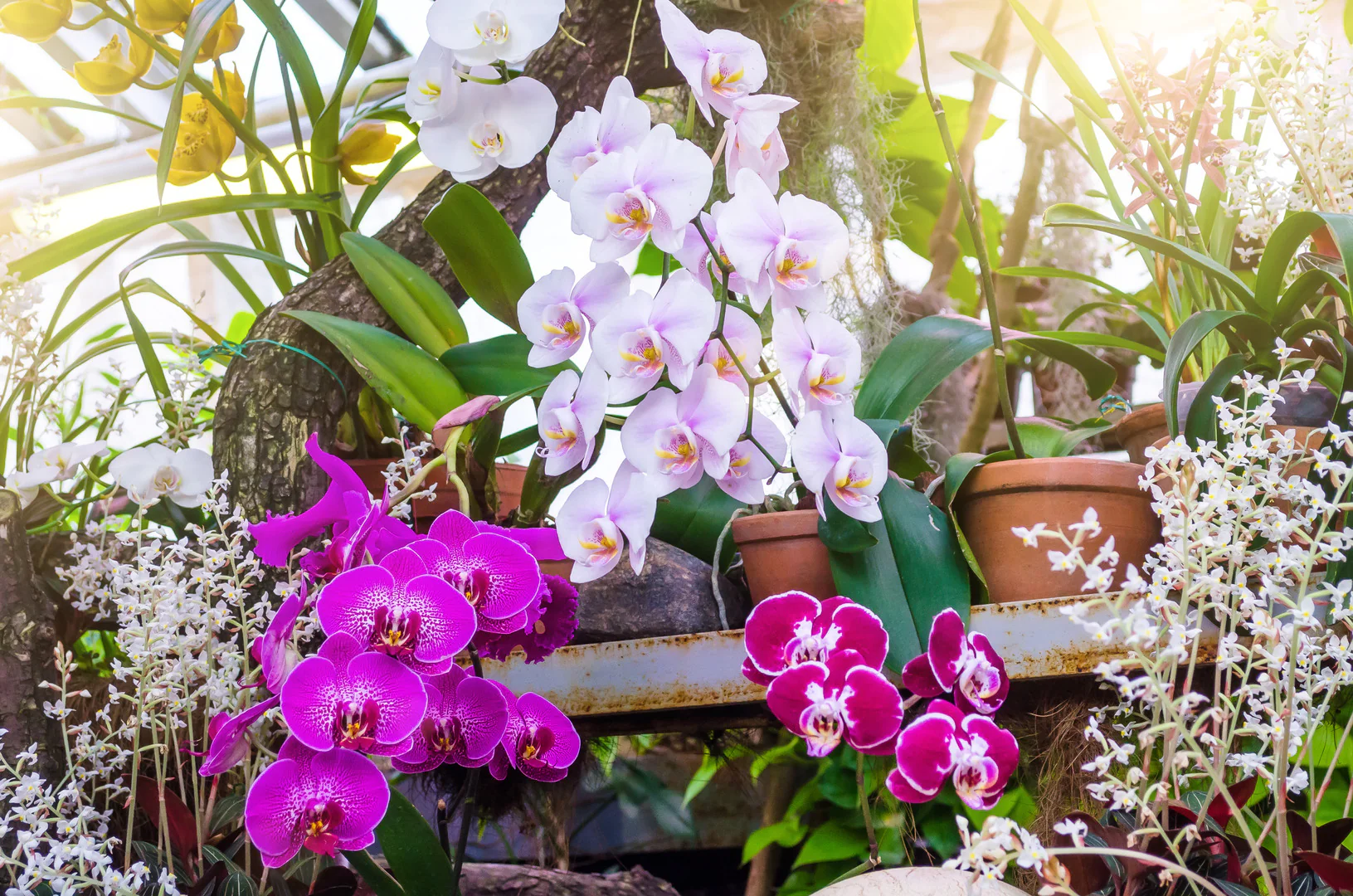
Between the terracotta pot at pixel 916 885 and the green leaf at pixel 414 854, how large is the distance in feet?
0.88

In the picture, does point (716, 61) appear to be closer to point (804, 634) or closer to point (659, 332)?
point (659, 332)

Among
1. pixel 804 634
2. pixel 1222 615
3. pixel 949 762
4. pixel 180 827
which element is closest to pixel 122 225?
pixel 180 827

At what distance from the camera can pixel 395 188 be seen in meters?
3.31

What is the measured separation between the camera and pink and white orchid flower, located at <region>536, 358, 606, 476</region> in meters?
0.70

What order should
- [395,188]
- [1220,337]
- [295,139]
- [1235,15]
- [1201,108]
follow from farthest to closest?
[395,188], [295,139], [1220,337], [1201,108], [1235,15]

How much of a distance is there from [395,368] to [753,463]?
0.45 meters

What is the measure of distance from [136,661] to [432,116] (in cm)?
50

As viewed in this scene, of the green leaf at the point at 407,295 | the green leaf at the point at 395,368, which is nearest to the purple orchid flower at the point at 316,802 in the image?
the green leaf at the point at 395,368

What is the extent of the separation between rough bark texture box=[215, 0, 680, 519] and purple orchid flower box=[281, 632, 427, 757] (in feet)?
1.59

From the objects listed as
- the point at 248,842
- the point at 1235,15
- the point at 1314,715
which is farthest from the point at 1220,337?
the point at 248,842

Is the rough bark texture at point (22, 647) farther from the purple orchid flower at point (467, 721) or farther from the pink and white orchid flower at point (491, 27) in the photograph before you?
the pink and white orchid flower at point (491, 27)

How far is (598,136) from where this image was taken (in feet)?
2.34

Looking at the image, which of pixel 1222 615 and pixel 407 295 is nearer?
pixel 1222 615

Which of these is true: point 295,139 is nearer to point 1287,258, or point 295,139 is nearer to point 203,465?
point 203,465
